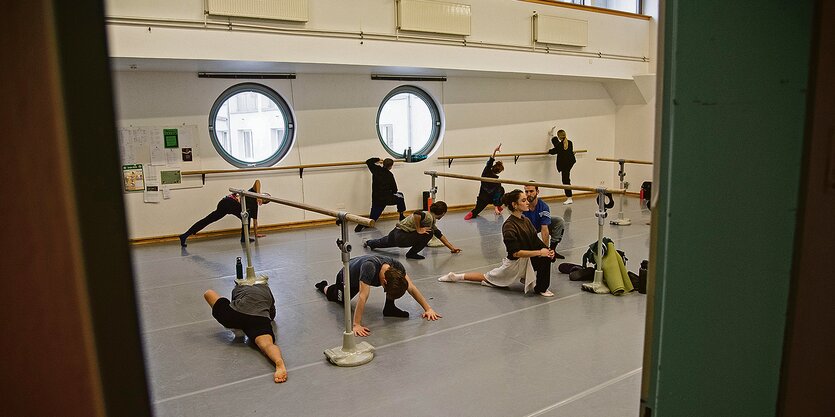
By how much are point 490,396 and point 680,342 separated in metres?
2.93

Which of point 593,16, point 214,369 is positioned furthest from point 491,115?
point 214,369

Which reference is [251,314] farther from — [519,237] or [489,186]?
[489,186]

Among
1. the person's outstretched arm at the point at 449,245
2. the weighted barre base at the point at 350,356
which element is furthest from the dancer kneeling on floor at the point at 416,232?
the weighted barre base at the point at 350,356

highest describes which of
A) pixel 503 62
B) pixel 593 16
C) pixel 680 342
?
pixel 593 16

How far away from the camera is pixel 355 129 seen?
36.6 ft

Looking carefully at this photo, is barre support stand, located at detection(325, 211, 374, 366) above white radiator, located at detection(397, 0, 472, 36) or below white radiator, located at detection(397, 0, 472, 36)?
below

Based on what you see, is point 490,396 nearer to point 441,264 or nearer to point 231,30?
point 441,264

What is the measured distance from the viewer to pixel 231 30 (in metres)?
8.65

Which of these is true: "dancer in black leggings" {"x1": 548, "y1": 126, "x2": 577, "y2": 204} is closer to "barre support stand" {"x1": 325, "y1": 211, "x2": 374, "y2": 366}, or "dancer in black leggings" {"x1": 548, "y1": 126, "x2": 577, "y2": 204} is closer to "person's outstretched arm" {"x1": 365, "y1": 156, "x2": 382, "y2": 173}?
"person's outstretched arm" {"x1": 365, "y1": 156, "x2": 382, "y2": 173}

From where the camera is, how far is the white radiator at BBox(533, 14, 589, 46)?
12070 millimetres

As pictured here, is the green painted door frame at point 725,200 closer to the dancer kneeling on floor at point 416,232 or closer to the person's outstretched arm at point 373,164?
the dancer kneeling on floor at point 416,232

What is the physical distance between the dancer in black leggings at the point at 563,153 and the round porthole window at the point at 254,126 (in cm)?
608

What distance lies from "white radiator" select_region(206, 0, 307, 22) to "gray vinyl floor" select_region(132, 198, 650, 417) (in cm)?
362

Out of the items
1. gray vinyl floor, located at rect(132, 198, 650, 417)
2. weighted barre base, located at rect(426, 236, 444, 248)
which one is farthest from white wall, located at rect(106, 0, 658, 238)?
gray vinyl floor, located at rect(132, 198, 650, 417)
